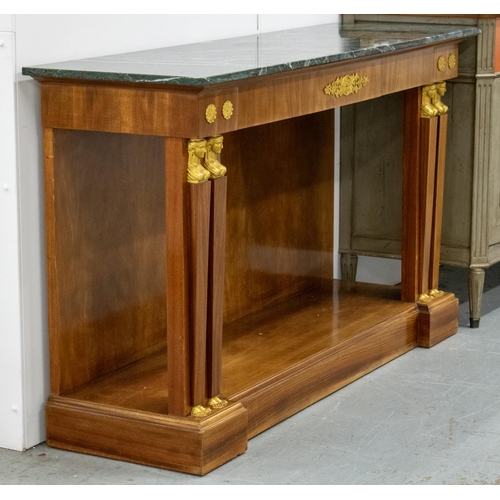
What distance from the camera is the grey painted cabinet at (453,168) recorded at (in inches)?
183

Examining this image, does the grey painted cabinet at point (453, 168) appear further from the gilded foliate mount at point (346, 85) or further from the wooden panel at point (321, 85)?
the gilded foliate mount at point (346, 85)

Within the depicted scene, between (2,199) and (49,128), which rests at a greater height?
(49,128)

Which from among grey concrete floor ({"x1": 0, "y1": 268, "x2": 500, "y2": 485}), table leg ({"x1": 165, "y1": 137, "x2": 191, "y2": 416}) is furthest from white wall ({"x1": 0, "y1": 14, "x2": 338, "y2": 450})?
table leg ({"x1": 165, "y1": 137, "x2": 191, "y2": 416})

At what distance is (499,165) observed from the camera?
482cm

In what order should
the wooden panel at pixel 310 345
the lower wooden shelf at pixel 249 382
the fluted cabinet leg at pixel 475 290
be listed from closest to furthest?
the lower wooden shelf at pixel 249 382, the wooden panel at pixel 310 345, the fluted cabinet leg at pixel 475 290

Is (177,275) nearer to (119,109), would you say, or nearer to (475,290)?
(119,109)

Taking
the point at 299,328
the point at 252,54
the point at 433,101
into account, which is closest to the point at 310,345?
the point at 299,328

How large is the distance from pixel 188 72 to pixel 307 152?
5.46 ft

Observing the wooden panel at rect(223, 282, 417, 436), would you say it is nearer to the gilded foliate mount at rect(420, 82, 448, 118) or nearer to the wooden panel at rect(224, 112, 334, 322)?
the wooden panel at rect(224, 112, 334, 322)

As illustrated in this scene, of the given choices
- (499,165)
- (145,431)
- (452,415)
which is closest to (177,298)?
(145,431)

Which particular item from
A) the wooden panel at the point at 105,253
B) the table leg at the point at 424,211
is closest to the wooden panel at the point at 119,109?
the wooden panel at the point at 105,253

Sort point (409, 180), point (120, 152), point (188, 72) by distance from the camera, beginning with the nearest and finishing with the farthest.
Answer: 1. point (188, 72)
2. point (120, 152)
3. point (409, 180)

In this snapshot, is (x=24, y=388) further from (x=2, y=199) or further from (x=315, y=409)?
(x=315, y=409)

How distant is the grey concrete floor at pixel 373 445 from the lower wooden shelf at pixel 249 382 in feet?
0.15
